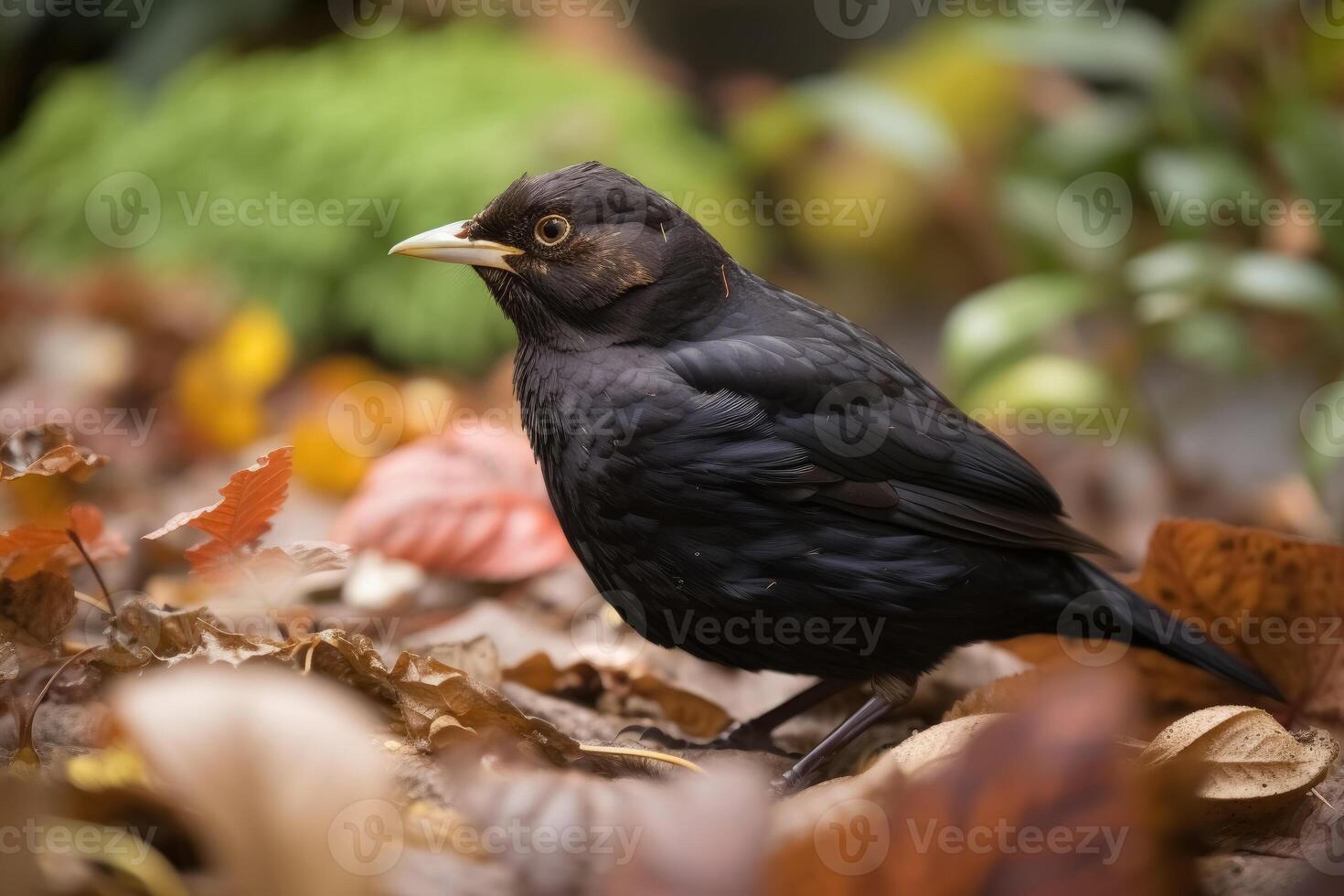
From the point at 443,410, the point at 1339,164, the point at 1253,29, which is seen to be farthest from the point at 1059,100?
the point at 443,410

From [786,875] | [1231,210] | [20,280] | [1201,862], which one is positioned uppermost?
[1231,210]

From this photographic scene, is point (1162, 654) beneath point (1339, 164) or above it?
beneath

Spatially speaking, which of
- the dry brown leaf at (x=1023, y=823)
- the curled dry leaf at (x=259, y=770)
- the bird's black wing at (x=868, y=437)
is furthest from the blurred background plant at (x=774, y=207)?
the curled dry leaf at (x=259, y=770)

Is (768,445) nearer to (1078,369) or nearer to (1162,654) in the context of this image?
(1162,654)

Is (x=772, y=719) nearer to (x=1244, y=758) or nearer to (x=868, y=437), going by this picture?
(x=868, y=437)

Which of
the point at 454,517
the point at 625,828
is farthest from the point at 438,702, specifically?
the point at 454,517

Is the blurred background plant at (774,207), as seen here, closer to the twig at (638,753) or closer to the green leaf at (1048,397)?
the green leaf at (1048,397)
